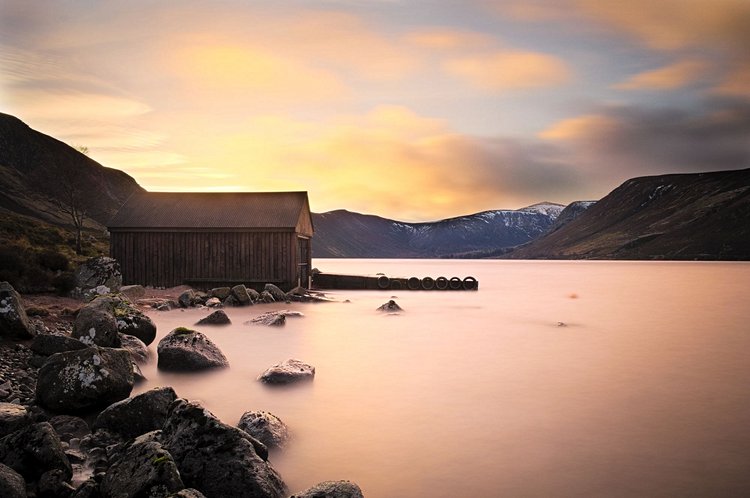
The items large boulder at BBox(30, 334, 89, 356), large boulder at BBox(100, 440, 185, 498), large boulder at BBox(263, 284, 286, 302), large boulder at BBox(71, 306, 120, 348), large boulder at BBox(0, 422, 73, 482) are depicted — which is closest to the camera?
large boulder at BBox(100, 440, 185, 498)

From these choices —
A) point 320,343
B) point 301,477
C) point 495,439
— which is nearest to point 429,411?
point 495,439

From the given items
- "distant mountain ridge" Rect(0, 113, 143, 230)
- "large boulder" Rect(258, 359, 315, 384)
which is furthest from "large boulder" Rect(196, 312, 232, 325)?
"distant mountain ridge" Rect(0, 113, 143, 230)

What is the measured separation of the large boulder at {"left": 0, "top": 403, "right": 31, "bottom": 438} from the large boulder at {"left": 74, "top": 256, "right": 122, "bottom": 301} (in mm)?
17561

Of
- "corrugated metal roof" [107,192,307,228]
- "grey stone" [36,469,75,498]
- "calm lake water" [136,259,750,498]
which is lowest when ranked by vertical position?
"calm lake water" [136,259,750,498]

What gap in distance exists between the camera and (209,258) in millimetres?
36938

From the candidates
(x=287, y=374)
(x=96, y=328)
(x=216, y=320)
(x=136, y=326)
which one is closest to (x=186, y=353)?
(x=96, y=328)

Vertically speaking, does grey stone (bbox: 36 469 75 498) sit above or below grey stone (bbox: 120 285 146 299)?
below

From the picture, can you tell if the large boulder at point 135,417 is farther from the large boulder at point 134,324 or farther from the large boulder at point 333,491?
the large boulder at point 134,324

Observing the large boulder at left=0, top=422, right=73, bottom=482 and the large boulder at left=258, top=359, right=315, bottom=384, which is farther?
the large boulder at left=258, top=359, right=315, bottom=384

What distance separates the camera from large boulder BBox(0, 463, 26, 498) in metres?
6.23

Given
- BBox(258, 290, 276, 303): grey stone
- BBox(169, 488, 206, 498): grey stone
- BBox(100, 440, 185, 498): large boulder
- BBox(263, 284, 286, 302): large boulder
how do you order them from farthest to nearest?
BBox(263, 284, 286, 302): large boulder, BBox(258, 290, 276, 303): grey stone, BBox(100, 440, 185, 498): large boulder, BBox(169, 488, 206, 498): grey stone

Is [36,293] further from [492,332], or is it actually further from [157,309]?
[492,332]

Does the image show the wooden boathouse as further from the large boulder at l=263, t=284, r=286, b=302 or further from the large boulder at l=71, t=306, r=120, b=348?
the large boulder at l=71, t=306, r=120, b=348

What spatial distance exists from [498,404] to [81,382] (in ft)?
27.1
